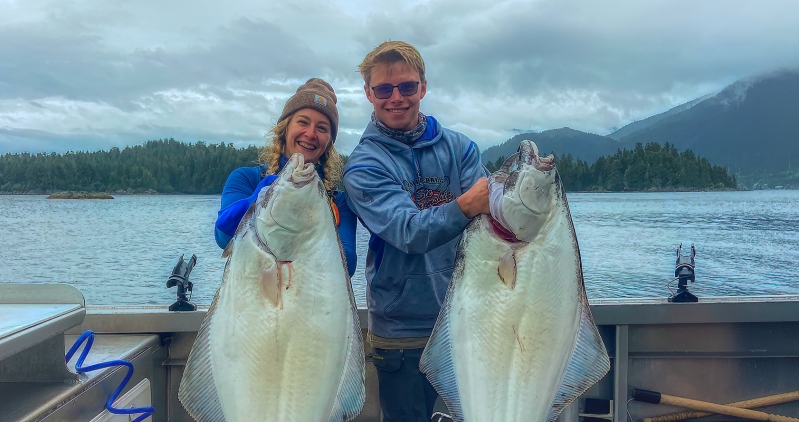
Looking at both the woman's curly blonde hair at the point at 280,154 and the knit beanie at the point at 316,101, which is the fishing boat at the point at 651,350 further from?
the knit beanie at the point at 316,101

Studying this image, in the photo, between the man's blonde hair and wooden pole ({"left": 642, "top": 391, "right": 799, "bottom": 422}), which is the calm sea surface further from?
the man's blonde hair

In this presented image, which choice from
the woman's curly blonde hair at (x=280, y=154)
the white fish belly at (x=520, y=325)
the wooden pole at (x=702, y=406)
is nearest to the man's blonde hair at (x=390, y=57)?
the woman's curly blonde hair at (x=280, y=154)

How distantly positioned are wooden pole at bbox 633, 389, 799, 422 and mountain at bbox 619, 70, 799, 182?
829 inches

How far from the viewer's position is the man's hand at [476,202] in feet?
5.89

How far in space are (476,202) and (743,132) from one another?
55.5 meters

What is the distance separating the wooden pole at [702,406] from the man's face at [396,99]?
2.69 metres

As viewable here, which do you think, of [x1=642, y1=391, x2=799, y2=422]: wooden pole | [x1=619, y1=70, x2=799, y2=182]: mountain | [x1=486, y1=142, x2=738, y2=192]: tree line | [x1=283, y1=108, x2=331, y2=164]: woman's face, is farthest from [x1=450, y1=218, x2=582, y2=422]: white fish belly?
[x1=619, y1=70, x2=799, y2=182]: mountain

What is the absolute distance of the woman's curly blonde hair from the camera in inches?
103

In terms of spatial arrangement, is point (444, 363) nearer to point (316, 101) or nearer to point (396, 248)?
point (396, 248)

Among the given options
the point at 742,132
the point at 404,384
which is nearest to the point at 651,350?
the point at 404,384

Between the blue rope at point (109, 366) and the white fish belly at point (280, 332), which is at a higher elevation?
the white fish belly at point (280, 332)

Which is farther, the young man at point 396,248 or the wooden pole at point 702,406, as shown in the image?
the wooden pole at point 702,406

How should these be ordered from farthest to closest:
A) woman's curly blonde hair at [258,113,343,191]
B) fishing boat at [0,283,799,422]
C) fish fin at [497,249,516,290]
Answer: fishing boat at [0,283,799,422]
woman's curly blonde hair at [258,113,343,191]
fish fin at [497,249,516,290]

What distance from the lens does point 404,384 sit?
247 cm
